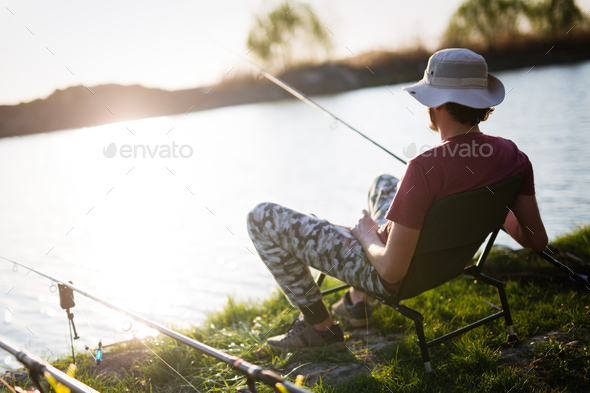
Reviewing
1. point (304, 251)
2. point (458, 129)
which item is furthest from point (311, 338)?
point (458, 129)

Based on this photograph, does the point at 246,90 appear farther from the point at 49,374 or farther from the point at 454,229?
the point at 49,374

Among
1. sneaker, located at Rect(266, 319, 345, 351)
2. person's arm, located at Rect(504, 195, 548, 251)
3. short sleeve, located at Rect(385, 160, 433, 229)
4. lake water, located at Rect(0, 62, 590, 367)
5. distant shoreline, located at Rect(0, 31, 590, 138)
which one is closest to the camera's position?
short sleeve, located at Rect(385, 160, 433, 229)

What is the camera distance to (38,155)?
1681 cm

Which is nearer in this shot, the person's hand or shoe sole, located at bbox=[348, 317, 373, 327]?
the person's hand

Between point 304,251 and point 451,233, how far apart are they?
0.58 meters

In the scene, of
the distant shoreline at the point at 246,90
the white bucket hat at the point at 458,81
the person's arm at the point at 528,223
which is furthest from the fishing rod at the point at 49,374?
the distant shoreline at the point at 246,90

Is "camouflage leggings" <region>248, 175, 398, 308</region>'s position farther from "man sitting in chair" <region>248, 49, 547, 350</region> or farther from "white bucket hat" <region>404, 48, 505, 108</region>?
"white bucket hat" <region>404, 48, 505, 108</region>

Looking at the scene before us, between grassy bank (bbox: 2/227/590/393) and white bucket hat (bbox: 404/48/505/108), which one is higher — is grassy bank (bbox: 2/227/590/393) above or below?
below

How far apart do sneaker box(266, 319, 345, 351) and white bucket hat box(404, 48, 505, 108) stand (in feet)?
3.67

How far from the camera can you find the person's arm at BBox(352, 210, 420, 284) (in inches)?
54.4

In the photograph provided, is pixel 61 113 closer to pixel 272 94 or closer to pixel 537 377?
pixel 537 377

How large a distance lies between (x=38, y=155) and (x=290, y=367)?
18429mm

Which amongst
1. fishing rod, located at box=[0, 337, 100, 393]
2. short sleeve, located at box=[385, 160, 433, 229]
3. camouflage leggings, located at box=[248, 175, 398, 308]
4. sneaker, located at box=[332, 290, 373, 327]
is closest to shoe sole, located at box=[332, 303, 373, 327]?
sneaker, located at box=[332, 290, 373, 327]

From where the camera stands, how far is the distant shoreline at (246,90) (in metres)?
3.82
